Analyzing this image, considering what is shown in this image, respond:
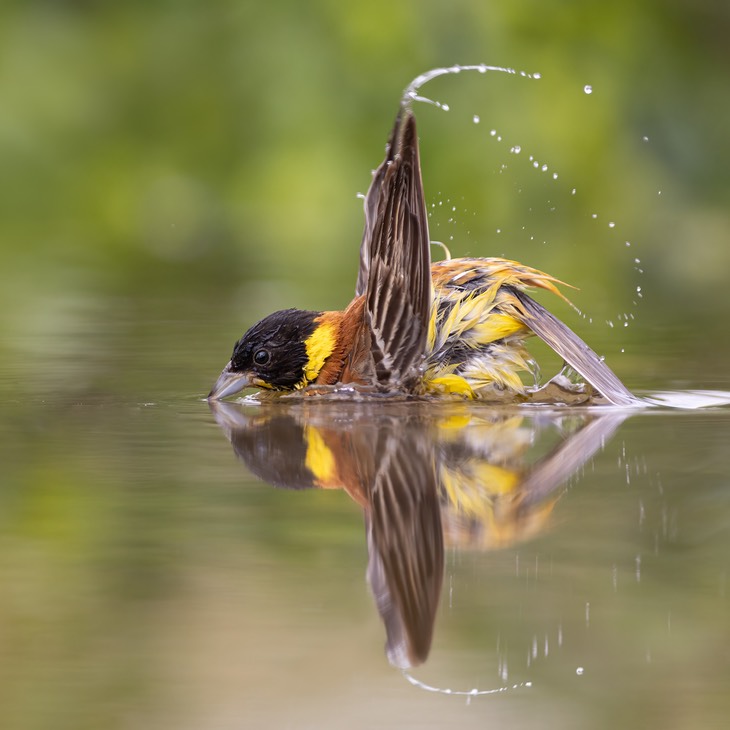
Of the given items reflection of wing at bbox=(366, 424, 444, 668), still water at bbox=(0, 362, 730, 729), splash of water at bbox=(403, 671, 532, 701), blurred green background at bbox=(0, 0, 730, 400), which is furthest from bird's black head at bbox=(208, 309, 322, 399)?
blurred green background at bbox=(0, 0, 730, 400)

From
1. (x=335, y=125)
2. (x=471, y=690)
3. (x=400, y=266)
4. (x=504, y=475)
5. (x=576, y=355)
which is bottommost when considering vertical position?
(x=471, y=690)

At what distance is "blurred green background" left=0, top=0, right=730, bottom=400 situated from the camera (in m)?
12.3

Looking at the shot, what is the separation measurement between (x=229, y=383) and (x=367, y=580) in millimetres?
2857

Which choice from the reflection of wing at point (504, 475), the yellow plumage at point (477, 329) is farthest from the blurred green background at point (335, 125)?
the reflection of wing at point (504, 475)

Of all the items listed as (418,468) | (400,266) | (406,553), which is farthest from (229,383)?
(406,553)

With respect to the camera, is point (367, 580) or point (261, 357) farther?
point (261, 357)

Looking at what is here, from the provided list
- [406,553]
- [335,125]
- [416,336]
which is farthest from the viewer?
[335,125]

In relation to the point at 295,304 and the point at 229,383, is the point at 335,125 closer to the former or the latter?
the point at 295,304

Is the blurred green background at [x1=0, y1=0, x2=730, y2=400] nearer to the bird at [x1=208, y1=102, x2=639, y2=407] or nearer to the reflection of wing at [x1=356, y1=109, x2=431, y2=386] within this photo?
the bird at [x1=208, y1=102, x2=639, y2=407]

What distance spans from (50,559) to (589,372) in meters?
2.74

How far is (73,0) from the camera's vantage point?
13258 millimetres

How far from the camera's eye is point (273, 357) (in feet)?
19.7

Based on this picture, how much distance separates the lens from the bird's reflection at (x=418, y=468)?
315 cm

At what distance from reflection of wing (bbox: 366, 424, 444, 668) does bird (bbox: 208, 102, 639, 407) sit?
3.98 feet
